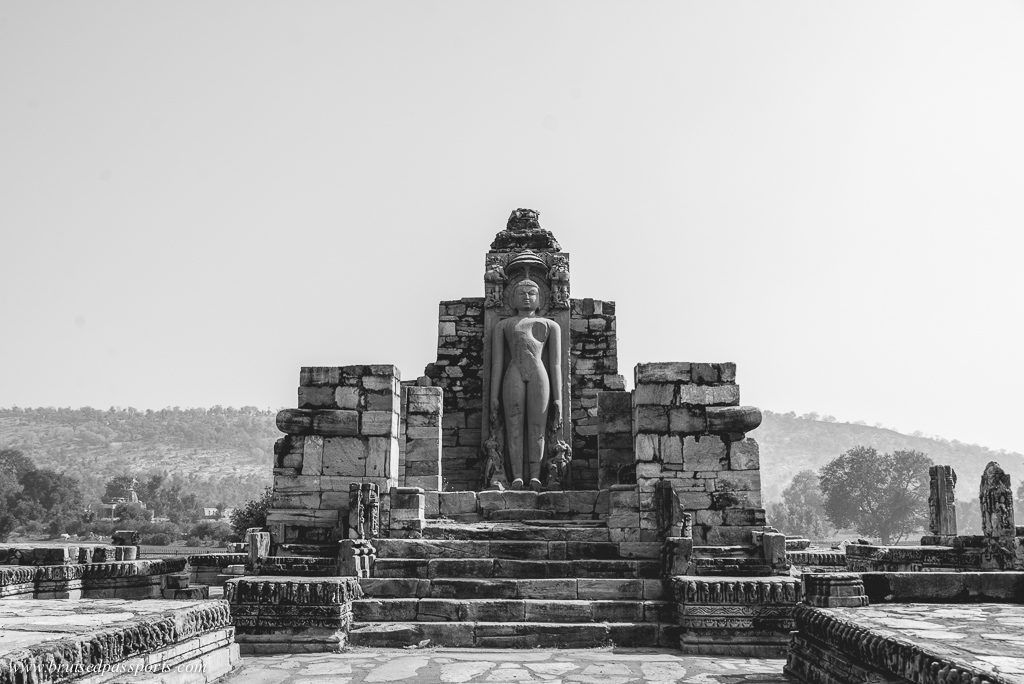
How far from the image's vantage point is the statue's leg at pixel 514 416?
1229 centimetres

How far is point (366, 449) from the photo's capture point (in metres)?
9.88

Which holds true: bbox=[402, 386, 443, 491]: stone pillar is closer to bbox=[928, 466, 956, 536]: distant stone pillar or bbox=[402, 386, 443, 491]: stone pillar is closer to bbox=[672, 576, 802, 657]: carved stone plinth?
bbox=[672, 576, 802, 657]: carved stone plinth

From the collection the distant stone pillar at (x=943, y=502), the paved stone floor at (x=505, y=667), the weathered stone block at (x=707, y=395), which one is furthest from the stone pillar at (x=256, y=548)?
the distant stone pillar at (x=943, y=502)

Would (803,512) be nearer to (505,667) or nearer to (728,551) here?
(728,551)

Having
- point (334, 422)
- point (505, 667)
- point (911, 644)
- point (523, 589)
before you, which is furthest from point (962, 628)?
point (334, 422)

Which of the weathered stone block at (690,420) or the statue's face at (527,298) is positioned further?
the statue's face at (527,298)

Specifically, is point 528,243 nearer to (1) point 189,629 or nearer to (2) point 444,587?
(2) point 444,587

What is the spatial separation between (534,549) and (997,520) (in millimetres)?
8488

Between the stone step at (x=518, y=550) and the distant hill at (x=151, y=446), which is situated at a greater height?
the distant hill at (x=151, y=446)

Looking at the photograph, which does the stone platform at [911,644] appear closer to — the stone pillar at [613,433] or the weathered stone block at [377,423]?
the stone pillar at [613,433]

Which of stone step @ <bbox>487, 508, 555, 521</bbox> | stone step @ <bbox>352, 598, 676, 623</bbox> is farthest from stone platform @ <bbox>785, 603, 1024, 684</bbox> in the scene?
→ stone step @ <bbox>487, 508, 555, 521</bbox>

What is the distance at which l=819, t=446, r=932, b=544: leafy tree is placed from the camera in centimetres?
6506

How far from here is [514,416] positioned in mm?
12352

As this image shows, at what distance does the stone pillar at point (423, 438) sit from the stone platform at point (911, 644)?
5.61 meters
